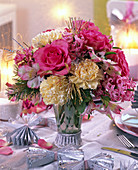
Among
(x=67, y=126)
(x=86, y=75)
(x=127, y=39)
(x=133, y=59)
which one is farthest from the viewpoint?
(x=127, y=39)

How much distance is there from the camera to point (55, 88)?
2.02 feet

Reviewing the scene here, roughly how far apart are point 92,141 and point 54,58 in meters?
0.33

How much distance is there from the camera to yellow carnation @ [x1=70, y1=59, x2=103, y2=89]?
598 millimetres

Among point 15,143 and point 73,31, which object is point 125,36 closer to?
point 73,31

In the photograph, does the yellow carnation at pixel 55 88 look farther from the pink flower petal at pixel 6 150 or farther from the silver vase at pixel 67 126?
the pink flower petal at pixel 6 150

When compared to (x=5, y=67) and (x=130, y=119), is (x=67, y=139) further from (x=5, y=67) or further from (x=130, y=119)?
(x=5, y=67)

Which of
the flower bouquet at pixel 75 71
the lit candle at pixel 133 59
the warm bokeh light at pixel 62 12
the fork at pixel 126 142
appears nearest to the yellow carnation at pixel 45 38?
the flower bouquet at pixel 75 71

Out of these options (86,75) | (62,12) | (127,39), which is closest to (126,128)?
(86,75)

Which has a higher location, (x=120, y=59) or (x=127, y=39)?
(x=127, y=39)

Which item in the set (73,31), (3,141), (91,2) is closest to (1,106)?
(3,141)

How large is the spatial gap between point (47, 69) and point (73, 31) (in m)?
0.14

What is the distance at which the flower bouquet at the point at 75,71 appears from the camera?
0.61 meters

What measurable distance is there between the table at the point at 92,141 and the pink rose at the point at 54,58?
0.25 m

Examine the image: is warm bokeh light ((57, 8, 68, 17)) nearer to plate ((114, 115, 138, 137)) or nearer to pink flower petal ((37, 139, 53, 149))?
plate ((114, 115, 138, 137))
